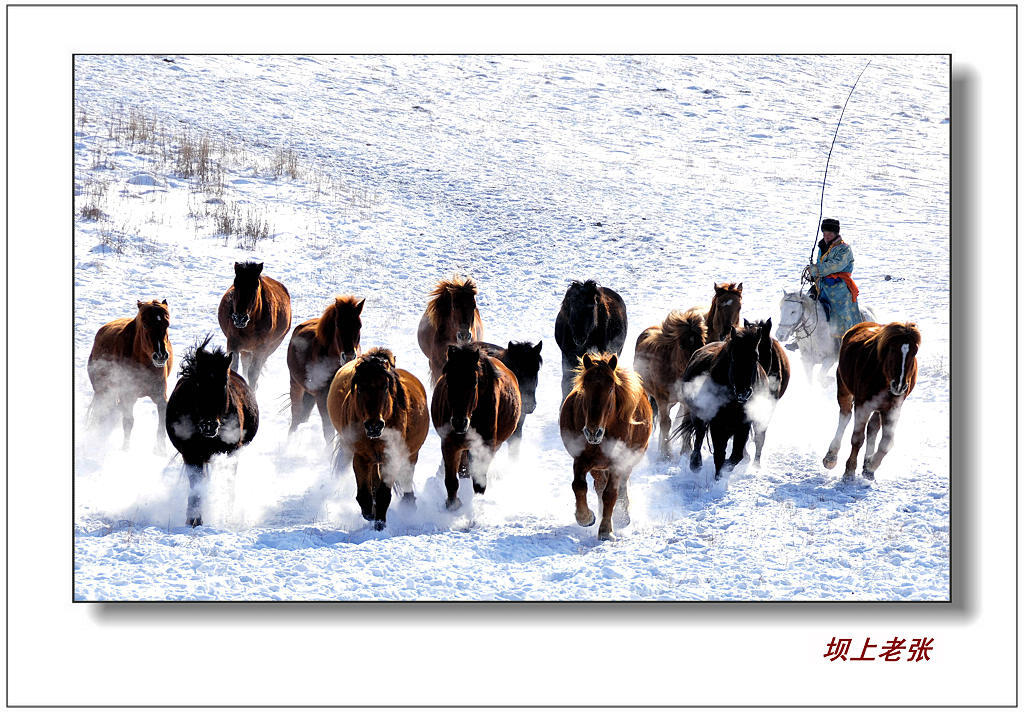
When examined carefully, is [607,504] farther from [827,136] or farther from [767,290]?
[827,136]

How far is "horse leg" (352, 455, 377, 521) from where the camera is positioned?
888 cm

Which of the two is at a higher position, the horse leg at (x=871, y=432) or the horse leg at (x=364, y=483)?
the horse leg at (x=871, y=432)

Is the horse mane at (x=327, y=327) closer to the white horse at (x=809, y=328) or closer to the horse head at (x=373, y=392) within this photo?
the horse head at (x=373, y=392)

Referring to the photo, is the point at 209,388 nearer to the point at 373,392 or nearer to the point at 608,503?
the point at 373,392

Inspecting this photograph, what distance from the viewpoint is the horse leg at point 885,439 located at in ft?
33.4

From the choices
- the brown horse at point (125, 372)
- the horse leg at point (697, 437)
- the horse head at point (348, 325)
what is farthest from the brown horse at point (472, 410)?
the brown horse at point (125, 372)

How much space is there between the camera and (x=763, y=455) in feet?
36.7

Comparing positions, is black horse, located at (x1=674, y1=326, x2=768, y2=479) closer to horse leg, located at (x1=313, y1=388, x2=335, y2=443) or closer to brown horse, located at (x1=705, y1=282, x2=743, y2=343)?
brown horse, located at (x1=705, y1=282, x2=743, y2=343)

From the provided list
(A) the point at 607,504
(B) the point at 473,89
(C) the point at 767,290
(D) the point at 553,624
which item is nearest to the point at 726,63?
(C) the point at 767,290

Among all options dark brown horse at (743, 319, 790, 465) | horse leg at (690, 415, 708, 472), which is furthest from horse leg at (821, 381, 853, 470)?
horse leg at (690, 415, 708, 472)

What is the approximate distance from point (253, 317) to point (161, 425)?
1988mm

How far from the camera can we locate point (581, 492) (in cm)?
891

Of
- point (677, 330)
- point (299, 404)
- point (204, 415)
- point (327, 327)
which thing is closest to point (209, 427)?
point (204, 415)

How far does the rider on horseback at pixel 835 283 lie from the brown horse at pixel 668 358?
2067 mm
